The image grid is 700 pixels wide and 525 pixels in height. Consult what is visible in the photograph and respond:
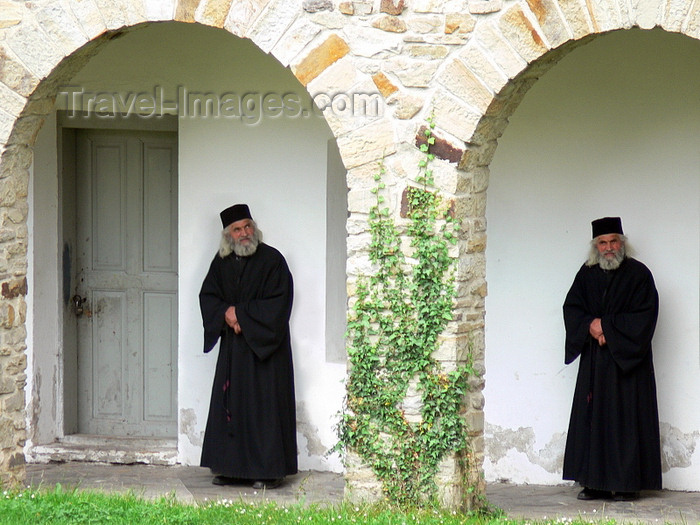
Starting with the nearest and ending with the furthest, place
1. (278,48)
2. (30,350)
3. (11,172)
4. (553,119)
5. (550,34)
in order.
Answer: (550,34) → (278,48) → (11,172) → (553,119) → (30,350)

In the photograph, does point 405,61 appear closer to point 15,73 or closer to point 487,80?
point 487,80

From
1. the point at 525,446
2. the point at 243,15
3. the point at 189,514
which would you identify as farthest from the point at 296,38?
the point at 525,446

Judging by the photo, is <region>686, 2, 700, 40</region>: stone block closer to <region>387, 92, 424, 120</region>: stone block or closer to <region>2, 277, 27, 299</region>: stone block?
<region>387, 92, 424, 120</region>: stone block

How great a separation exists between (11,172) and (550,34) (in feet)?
10.2

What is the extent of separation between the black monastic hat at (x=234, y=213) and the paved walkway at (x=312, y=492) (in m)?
1.67

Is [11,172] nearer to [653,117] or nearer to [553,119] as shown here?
[553,119]

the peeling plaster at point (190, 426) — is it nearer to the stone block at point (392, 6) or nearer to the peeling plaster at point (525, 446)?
the peeling plaster at point (525, 446)

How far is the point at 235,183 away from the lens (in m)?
7.89

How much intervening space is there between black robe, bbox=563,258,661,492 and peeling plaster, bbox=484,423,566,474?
241mm

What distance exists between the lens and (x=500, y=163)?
750 cm

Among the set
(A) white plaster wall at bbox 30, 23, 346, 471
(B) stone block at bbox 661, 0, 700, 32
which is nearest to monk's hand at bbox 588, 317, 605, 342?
(A) white plaster wall at bbox 30, 23, 346, 471

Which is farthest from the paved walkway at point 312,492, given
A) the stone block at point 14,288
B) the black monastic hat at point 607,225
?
the black monastic hat at point 607,225

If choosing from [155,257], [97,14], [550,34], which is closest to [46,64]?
[97,14]

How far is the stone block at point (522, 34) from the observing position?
5.79 m
